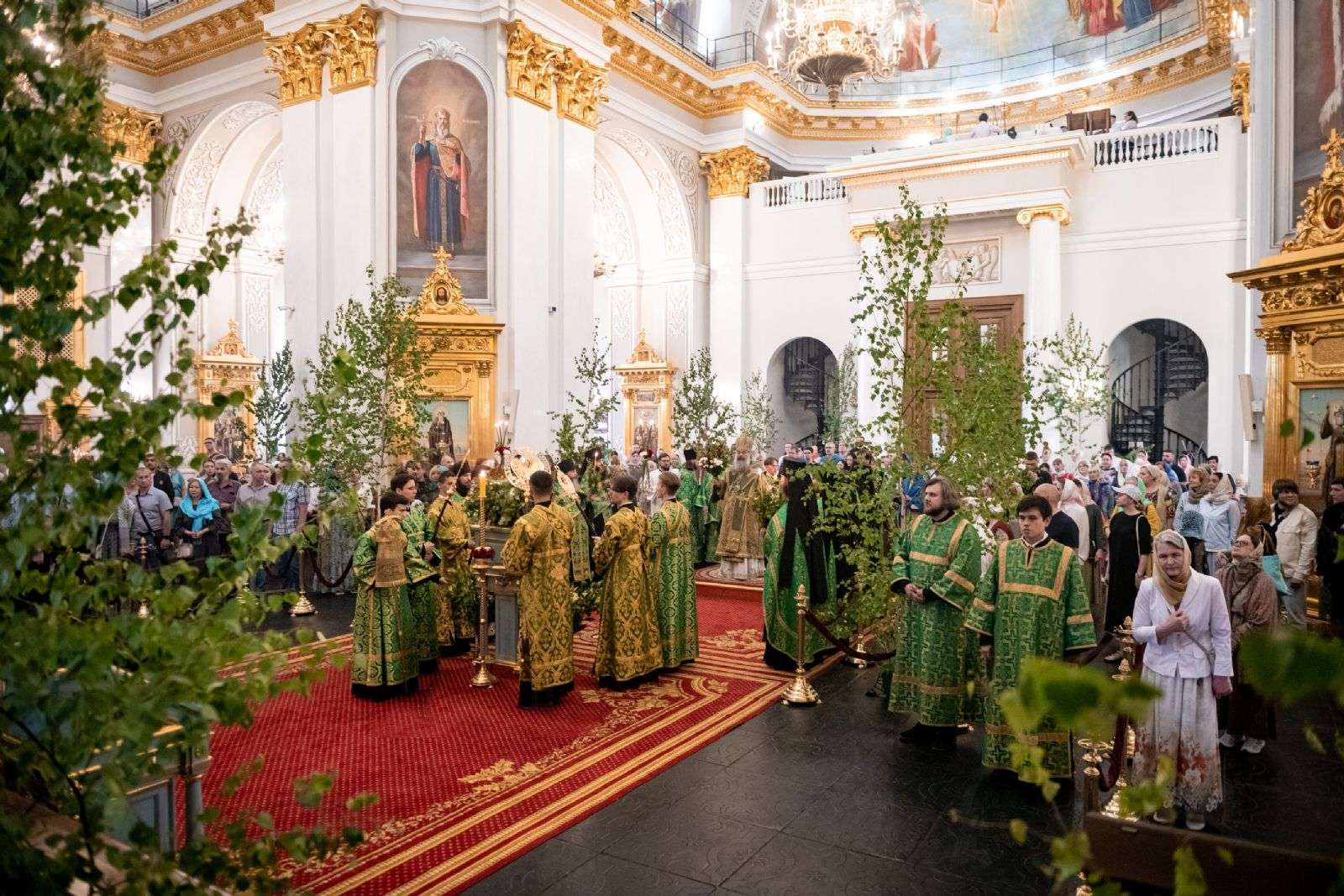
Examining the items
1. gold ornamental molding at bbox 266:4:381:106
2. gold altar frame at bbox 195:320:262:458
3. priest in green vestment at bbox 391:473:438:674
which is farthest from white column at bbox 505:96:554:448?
priest in green vestment at bbox 391:473:438:674

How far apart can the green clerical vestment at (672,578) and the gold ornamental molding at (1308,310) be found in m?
6.36

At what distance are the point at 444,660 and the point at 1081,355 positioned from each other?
12.9 meters

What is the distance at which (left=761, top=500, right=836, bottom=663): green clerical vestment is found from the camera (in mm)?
8312

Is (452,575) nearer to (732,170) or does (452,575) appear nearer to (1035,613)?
(1035,613)

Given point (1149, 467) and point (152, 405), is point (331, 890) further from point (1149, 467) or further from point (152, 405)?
point (1149, 467)

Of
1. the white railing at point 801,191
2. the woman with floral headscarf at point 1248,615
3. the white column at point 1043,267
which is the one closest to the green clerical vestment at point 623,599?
the woman with floral headscarf at point 1248,615

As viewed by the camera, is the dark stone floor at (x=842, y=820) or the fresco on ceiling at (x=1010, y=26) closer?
the dark stone floor at (x=842, y=820)

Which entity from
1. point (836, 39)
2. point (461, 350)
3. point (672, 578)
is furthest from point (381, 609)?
point (836, 39)

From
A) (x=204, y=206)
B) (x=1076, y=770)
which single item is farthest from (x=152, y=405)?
(x=204, y=206)

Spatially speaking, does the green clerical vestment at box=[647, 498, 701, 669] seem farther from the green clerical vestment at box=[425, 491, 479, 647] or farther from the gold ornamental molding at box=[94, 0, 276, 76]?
the gold ornamental molding at box=[94, 0, 276, 76]

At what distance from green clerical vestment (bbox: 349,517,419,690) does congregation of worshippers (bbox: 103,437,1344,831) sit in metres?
0.01

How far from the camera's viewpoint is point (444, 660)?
863cm

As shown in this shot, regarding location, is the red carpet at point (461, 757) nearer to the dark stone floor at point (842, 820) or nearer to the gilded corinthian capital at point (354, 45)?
the dark stone floor at point (842, 820)

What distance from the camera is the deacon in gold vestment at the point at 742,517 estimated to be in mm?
12539
